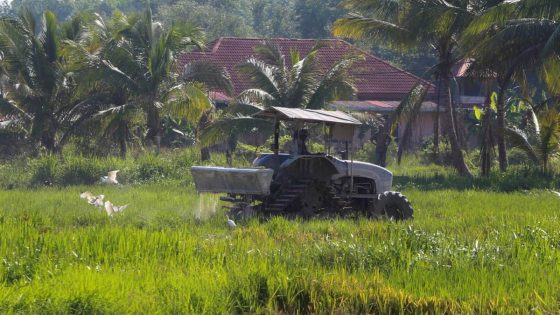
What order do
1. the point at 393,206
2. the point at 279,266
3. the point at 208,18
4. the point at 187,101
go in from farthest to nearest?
the point at 208,18
the point at 187,101
the point at 393,206
the point at 279,266

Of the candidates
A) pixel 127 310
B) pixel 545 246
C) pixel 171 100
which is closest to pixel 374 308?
pixel 127 310

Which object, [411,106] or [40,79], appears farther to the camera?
[40,79]

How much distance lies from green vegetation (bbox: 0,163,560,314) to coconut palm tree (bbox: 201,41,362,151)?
31.1ft

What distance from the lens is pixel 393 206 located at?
15508 mm

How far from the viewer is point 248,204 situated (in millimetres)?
14969

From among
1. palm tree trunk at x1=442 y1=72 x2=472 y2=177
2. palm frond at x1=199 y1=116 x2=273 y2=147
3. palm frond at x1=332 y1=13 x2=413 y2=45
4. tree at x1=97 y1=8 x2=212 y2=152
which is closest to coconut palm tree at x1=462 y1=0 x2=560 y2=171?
palm tree trunk at x1=442 y1=72 x2=472 y2=177

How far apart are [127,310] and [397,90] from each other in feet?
97.9

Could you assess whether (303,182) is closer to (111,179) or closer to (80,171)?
(111,179)

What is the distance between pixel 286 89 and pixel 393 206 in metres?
9.98

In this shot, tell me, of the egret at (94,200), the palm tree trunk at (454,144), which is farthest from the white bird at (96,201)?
the palm tree trunk at (454,144)

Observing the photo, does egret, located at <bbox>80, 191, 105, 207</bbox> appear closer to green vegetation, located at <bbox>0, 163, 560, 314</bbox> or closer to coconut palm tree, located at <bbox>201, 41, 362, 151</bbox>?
green vegetation, located at <bbox>0, 163, 560, 314</bbox>

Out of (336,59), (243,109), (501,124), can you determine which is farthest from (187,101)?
(336,59)

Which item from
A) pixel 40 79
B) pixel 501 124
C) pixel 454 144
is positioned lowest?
pixel 454 144

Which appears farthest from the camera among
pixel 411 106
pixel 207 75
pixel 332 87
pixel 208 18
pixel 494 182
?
pixel 208 18
